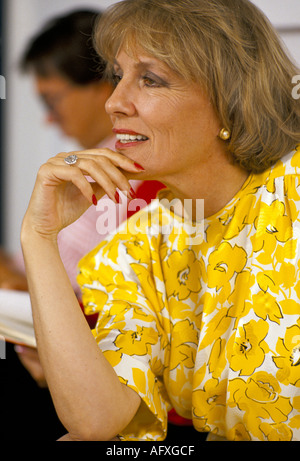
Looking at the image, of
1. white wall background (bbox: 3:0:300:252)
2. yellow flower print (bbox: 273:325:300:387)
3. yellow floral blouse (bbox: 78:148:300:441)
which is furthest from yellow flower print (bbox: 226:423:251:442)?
white wall background (bbox: 3:0:300:252)

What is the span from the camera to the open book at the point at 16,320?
4.15 feet

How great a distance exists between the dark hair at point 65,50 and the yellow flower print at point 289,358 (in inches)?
41.1

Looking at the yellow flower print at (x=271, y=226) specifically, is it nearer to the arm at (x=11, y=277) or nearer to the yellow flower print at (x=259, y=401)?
the yellow flower print at (x=259, y=401)

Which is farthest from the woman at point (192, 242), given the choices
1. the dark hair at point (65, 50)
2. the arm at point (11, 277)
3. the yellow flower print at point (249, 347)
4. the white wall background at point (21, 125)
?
the white wall background at point (21, 125)

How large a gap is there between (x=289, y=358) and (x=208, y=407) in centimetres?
18

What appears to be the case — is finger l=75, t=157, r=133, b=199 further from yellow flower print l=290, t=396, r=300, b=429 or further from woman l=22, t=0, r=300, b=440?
yellow flower print l=290, t=396, r=300, b=429

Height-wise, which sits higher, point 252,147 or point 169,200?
point 252,147

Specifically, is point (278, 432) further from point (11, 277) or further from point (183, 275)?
point (11, 277)

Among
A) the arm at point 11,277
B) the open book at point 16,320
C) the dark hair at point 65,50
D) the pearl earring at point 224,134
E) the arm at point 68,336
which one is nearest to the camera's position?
the arm at point 68,336

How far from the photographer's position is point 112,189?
3.12 ft

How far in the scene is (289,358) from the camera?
922 millimetres
